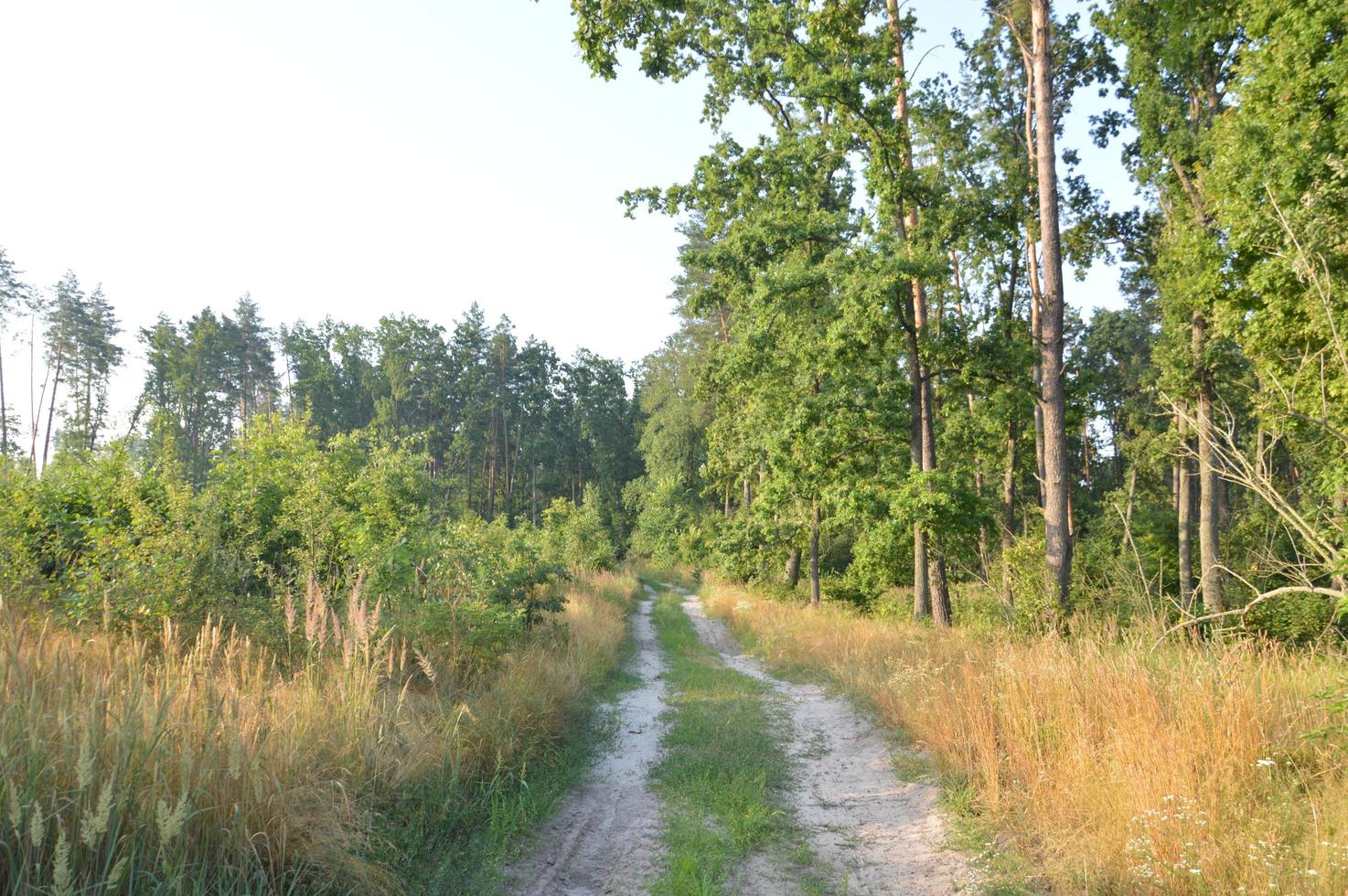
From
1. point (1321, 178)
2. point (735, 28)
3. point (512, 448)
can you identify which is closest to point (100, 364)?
point (512, 448)

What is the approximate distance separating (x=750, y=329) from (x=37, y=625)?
12.1m

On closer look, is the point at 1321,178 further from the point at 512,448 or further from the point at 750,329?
the point at 512,448

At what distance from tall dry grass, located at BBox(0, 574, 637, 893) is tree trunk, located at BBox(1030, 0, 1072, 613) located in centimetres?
877

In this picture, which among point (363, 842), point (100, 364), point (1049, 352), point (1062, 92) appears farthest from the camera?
point (100, 364)

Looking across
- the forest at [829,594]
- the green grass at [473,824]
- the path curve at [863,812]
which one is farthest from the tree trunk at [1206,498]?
the green grass at [473,824]

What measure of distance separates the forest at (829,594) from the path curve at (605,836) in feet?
0.15

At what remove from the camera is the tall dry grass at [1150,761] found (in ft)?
11.3

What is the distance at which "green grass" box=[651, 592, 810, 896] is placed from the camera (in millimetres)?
4395

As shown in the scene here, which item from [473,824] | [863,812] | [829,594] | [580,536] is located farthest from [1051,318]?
[580,536]

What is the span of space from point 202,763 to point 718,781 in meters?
4.06

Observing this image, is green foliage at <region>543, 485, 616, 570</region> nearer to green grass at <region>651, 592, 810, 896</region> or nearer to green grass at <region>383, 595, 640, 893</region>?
green grass at <region>651, 592, 810, 896</region>

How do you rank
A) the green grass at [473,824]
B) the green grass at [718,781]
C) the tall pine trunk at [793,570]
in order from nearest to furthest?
the green grass at [473,824], the green grass at [718,781], the tall pine trunk at [793,570]

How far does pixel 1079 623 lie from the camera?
873cm

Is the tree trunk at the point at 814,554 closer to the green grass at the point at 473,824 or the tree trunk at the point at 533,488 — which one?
the green grass at the point at 473,824
